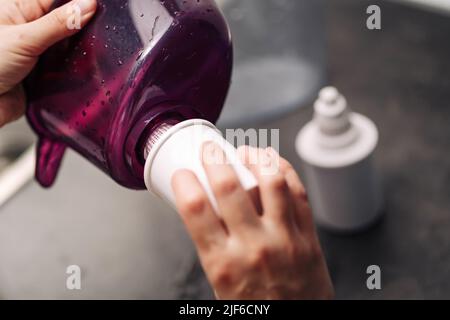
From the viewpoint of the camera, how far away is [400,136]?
0.77 meters

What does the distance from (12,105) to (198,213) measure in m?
0.30

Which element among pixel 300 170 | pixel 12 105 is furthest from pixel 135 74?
pixel 300 170

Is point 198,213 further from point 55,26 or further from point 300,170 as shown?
point 300,170

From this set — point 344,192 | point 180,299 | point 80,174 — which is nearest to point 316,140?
point 344,192

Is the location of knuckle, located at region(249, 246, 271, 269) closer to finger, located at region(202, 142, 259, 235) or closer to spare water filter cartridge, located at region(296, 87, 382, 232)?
finger, located at region(202, 142, 259, 235)

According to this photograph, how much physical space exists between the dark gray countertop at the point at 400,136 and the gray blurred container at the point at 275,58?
25mm

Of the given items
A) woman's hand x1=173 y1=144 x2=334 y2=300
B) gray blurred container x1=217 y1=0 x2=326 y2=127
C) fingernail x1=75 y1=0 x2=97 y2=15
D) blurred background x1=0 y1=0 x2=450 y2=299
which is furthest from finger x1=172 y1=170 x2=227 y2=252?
gray blurred container x1=217 y1=0 x2=326 y2=127

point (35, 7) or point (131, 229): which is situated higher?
point (35, 7)

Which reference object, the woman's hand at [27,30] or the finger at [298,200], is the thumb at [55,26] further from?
the finger at [298,200]

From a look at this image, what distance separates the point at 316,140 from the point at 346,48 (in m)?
0.26

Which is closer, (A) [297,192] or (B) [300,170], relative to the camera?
(A) [297,192]

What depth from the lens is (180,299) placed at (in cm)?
67

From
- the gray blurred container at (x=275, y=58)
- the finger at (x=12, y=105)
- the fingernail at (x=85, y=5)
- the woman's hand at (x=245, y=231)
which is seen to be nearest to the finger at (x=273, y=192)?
the woman's hand at (x=245, y=231)

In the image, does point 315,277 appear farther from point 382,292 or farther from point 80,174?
point 80,174
